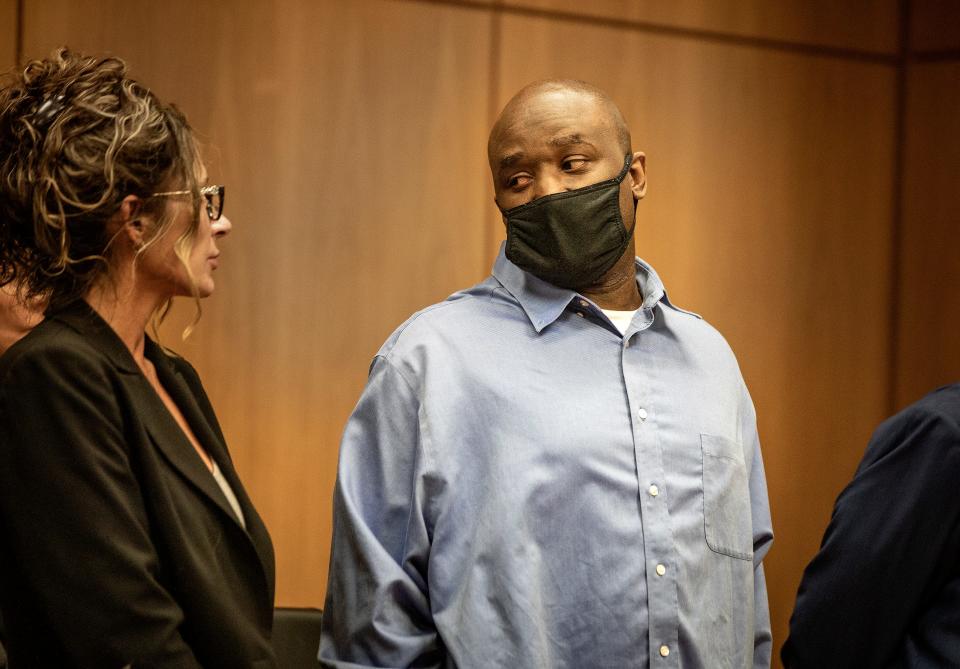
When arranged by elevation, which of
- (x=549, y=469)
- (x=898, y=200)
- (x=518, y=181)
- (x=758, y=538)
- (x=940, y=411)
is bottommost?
(x=758, y=538)

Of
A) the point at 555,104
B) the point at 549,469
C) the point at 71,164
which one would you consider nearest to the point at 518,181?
the point at 555,104

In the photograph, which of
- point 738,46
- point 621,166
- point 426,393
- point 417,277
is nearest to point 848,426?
point 738,46

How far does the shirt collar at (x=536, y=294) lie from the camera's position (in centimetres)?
184

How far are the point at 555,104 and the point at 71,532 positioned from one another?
102cm

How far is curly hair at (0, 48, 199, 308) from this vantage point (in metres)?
1.63

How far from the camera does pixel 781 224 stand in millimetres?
3822

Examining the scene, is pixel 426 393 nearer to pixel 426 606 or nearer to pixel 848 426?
pixel 426 606

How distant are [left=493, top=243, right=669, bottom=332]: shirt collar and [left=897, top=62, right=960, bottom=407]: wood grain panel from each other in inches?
91.4

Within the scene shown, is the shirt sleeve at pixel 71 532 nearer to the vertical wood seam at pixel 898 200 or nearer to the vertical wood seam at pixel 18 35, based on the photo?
the vertical wood seam at pixel 18 35

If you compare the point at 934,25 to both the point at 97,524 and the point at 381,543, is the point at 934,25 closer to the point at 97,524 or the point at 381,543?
the point at 381,543

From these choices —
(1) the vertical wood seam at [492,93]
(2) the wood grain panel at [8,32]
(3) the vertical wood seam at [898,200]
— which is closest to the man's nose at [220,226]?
(2) the wood grain panel at [8,32]

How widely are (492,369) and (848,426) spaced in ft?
8.22

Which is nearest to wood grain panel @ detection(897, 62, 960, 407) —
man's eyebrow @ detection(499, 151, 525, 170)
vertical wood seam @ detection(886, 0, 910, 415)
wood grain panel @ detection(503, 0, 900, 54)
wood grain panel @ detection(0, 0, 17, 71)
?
vertical wood seam @ detection(886, 0, 910, 415)

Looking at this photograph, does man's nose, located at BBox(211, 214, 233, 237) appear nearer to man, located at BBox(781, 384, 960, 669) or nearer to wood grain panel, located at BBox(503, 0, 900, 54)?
man, located at BBox(781, 384, 960, 669)
